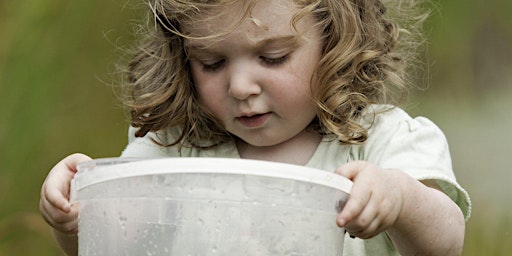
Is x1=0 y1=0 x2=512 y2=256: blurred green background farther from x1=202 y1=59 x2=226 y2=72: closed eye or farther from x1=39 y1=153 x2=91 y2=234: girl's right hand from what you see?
x1=39 y1=153 x2=91 y2=234: girl's right hand

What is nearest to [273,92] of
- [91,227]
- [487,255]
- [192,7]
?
[192,7]

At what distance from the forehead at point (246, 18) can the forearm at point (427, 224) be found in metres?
0.35

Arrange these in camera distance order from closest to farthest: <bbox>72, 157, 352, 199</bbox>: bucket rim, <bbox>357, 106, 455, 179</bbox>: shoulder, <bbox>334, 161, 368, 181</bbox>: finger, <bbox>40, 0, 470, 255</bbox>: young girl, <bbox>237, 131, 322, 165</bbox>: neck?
<bbox>72, 157, 352, 199</bbox>: bucket rim < <bbox>334, 161, 368, 181</bbox>: finger < <bbox>40, 0, 470, 255</bbox>: young girl < <bbox>357, 106, 455, 179</bbox>: shoulder < <bbox>237, 131, 322, 165</bbox>: neck

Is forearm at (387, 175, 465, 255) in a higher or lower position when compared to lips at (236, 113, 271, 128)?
lower

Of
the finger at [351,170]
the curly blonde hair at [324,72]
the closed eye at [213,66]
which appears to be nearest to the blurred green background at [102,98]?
the curly blonde hair at [324,72]

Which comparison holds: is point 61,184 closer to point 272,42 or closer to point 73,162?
point 73,162

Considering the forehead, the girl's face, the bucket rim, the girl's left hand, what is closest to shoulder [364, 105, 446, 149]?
the girl's face

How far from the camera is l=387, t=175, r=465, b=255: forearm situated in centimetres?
158

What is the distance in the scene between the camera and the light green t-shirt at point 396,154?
1797 mm

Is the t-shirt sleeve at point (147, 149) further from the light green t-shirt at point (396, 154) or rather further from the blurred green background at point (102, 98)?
the blurred green background at point (102, 98)

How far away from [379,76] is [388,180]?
1.66 ft

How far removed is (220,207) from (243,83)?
0.43m

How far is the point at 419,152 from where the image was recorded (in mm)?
1822

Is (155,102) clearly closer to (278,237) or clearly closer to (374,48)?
(374,48)
